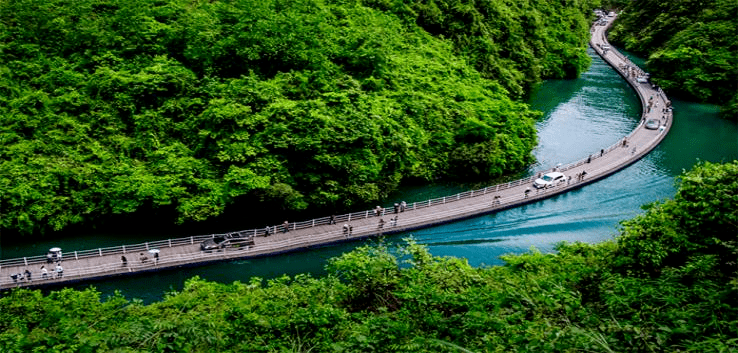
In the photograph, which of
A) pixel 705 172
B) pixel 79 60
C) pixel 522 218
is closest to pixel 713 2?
pixel 522 218

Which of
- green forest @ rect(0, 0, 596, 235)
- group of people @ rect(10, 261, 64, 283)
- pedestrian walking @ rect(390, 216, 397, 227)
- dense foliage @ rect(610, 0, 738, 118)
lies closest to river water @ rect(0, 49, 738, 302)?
pedestrian walking @ rect(390, 216, 397, 227)

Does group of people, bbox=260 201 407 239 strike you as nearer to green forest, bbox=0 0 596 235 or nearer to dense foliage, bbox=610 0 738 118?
green forest, bbox=0 0 596 235

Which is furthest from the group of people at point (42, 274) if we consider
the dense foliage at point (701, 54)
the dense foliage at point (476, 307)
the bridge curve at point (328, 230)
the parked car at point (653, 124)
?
the dense foliage at point (701, 54)

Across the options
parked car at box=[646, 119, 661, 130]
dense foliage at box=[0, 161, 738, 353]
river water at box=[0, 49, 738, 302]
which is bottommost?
river water at box=[0, 49, 738, 302]

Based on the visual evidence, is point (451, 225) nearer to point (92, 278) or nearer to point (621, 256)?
point (621, 256)

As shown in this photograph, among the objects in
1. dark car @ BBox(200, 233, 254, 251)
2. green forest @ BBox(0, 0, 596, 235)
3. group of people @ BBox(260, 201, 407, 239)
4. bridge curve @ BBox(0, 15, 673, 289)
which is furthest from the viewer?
group of people @ BBox(260, 201, 407, 239)

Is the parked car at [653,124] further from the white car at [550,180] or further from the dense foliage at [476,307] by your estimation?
the dense foliage at [476,307]

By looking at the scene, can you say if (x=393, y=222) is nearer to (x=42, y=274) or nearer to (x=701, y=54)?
(x=42, y=274)
